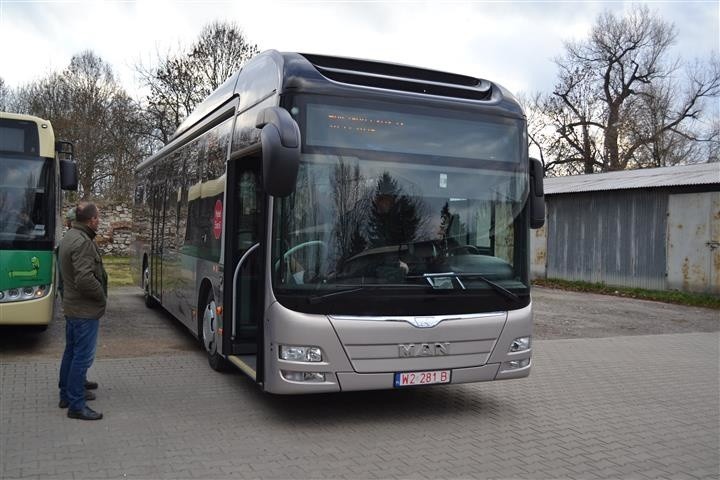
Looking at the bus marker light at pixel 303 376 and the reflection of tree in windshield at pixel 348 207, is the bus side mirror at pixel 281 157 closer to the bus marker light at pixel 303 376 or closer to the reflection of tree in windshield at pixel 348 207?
the reflection of tree in windshield at pixel 348 207

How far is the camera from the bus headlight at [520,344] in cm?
632

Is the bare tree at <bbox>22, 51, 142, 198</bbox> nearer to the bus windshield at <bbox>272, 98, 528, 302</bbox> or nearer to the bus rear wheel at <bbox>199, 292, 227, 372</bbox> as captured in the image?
the bus rear wheel at <bbox>199, 292, 227, 372</bbox>

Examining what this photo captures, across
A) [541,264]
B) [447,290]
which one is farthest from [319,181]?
[541,264]

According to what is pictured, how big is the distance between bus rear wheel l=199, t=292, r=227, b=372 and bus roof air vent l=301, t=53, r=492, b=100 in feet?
10.00

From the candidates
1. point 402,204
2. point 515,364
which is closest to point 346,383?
point 402,204

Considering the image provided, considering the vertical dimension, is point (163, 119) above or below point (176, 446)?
above

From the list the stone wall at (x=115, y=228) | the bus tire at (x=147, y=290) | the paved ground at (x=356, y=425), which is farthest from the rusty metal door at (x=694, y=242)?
the stone wall at (x=115, y=228)

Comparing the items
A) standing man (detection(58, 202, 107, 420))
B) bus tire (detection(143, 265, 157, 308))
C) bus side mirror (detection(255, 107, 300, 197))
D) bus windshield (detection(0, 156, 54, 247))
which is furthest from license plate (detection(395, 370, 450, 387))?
bus tire (detection(143, 265, 157, 308))

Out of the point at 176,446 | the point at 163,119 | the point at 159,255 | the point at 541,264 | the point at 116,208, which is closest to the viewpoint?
the point at 176,446

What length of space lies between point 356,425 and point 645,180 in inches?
682

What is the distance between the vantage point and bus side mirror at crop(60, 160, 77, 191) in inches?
356

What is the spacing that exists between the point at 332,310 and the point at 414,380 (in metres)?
1.00

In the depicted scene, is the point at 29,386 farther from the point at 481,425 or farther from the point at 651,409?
the point at 651,409

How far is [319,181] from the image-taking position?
220 inches
